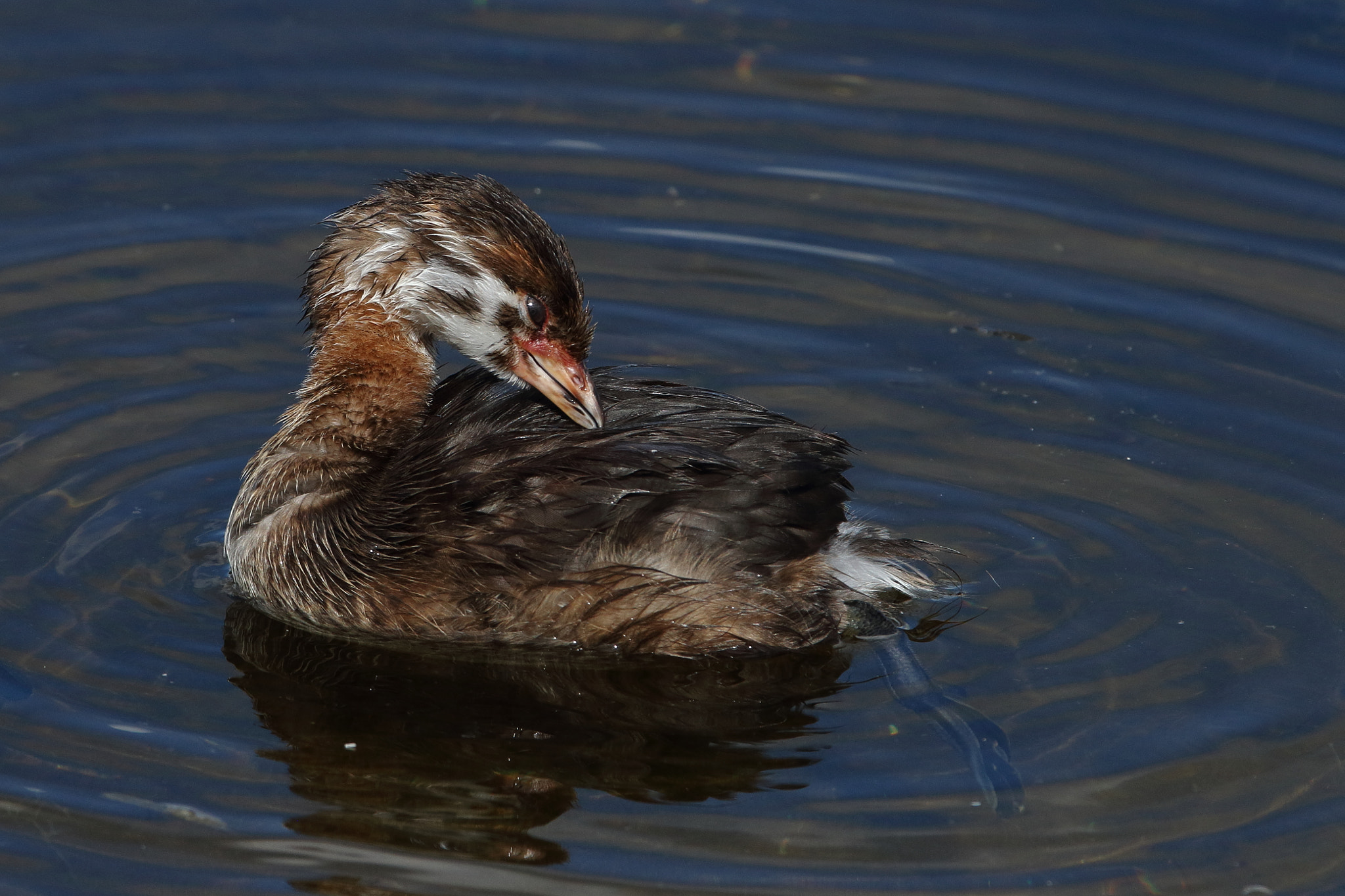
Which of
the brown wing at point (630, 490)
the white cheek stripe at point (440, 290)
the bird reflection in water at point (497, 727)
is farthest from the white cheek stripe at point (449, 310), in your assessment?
the bird reflection in water at point (497, 727)

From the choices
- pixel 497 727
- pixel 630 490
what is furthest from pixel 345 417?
pixel 497 727

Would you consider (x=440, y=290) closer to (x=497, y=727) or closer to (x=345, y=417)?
(x=345, y=417)

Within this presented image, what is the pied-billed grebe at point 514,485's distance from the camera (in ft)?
18.8

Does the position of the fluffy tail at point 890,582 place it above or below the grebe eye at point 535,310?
below

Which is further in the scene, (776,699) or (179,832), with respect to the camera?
(776,699)

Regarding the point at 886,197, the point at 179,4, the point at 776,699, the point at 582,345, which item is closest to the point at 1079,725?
the point at 776,699

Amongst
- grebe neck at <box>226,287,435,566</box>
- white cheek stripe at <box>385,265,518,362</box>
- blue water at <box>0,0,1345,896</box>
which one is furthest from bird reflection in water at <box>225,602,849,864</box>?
white cheek stripe at <box>385,265,518,362</box>

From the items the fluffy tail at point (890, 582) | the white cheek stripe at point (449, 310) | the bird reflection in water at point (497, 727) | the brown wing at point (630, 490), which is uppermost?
the white cheek stripe at point (449, 310)

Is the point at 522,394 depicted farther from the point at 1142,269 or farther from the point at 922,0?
the point at 922,0

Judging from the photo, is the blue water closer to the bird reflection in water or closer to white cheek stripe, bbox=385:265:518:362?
the bird reflection in water

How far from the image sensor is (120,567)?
6273mm

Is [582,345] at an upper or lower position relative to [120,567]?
upper

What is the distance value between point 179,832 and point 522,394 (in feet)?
6.49

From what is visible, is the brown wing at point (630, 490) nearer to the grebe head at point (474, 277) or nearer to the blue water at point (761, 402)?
the grebe head at point (474, 277)
